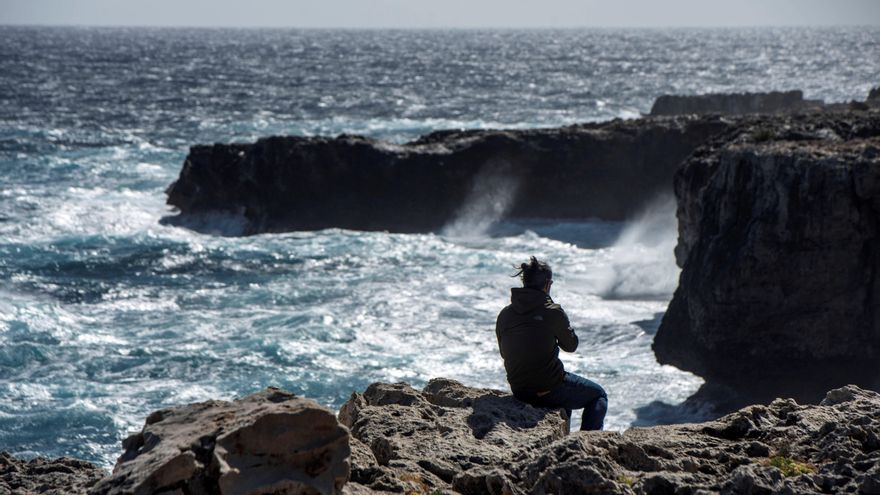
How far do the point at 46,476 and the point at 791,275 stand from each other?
10.8m

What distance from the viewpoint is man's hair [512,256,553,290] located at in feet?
25.8

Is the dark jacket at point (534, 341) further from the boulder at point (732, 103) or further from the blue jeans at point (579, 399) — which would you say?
the boulder at point (732, 103)

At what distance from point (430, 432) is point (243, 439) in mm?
1934

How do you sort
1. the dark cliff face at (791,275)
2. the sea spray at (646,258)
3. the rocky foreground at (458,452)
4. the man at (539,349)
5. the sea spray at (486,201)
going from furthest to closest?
the sea spray at (486,201) → the sea spray at (646,258) → the dark cliff face at (791,275) → the man at (539,349) → the rocky foreground at (458,452)

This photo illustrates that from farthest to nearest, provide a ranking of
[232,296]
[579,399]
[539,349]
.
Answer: [232,296], [579,399], [539,349]

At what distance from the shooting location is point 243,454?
5.17 m

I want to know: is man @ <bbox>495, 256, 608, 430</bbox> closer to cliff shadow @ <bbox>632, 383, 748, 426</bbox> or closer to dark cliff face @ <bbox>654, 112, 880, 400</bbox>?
cliff shadow @ <bbox>632, 383, 748, 426</bbox>

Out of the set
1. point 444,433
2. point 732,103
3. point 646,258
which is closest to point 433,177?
point 646,258

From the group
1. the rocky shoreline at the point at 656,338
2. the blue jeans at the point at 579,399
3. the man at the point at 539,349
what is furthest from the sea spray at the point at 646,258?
the man at the point at 539,349

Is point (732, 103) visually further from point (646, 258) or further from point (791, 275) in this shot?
point (791, 275)

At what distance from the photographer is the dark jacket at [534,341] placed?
7.84 meters

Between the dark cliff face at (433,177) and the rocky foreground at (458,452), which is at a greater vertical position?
the rocky foreground at (458,452)

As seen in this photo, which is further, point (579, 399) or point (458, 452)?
point (579, 399)

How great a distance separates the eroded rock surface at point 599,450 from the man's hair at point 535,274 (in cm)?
85
